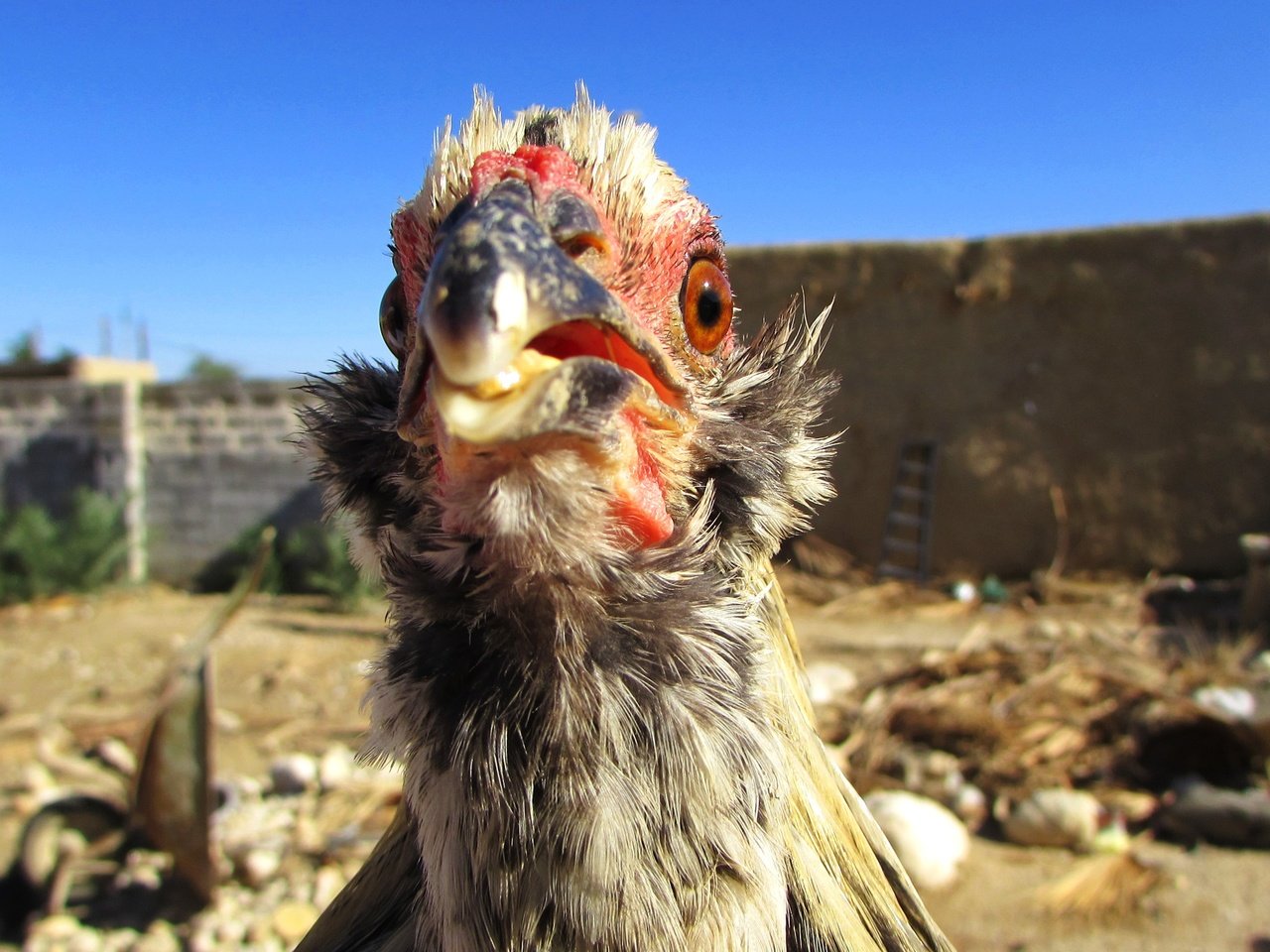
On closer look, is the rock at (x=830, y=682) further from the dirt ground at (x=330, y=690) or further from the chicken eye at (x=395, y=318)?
the chicken eye at (x=395, y=318)

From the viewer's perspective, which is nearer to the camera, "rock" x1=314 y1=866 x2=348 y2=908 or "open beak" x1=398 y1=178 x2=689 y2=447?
"open beak" x1=398 y1=178 x2=689 y2=447

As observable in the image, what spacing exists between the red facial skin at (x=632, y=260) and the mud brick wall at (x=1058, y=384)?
845 centimetres

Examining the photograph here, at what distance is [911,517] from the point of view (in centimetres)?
1001

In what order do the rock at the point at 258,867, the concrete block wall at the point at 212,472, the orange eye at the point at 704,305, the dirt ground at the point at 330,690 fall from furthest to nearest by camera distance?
1. the concrete block wall at the point at 212,472
2. the rock at the point at 258,867
3. the dirt ground at the point at 330,690
4. the orange eye at the point at 704,305

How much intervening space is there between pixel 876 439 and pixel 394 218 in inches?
371

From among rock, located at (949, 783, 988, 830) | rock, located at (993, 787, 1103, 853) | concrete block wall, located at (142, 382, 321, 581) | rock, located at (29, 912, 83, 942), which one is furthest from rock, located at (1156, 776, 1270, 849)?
concrete block wall, located at (142, 382, 321, 581)

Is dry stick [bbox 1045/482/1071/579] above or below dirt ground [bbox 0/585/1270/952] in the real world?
above

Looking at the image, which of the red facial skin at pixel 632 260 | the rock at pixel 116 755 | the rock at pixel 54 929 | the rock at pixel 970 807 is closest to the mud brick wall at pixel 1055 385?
the rock at pixel 116 755

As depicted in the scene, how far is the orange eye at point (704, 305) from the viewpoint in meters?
1.24

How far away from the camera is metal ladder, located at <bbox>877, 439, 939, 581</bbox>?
987 cm

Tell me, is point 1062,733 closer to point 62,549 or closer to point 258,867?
point 258,867

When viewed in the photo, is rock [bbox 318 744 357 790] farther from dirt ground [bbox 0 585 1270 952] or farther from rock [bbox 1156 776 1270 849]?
rock [bbox 1156 776 1270 849]

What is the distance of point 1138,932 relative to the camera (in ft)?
12.7

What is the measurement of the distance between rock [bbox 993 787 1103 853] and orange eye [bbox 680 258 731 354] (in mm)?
4340
